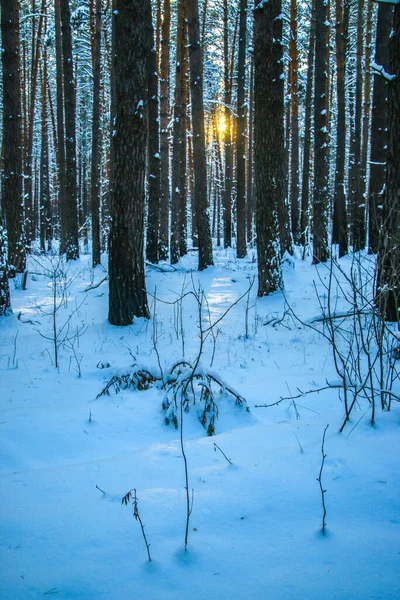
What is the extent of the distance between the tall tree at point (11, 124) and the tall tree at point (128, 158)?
3193 millimetres

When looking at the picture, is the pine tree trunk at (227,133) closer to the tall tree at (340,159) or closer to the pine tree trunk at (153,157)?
the tall tree at (340,159)

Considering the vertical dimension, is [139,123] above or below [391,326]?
above

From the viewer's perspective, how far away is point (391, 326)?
4.61 metres

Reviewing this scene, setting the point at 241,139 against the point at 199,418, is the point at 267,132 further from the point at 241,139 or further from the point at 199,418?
the point at 241,139

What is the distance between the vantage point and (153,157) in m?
10.6

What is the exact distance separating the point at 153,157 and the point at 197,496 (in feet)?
33.7

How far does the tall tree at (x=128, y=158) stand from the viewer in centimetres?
509

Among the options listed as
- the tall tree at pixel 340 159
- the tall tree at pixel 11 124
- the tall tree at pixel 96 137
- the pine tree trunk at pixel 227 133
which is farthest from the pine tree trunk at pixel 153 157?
the tall tree at pixel 340 159

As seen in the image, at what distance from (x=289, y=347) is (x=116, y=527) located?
357 cm

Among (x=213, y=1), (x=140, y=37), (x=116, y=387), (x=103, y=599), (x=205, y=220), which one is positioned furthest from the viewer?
(x=213, y=1)

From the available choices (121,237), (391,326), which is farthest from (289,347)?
(121,237)

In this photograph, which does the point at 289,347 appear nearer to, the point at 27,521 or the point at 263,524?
the point at 263,524

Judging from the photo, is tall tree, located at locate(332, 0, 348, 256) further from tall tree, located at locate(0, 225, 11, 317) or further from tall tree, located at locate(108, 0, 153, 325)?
tall tree, located at locate(0, 225, 11, 317)

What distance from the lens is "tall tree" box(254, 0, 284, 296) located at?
20.6 ft
